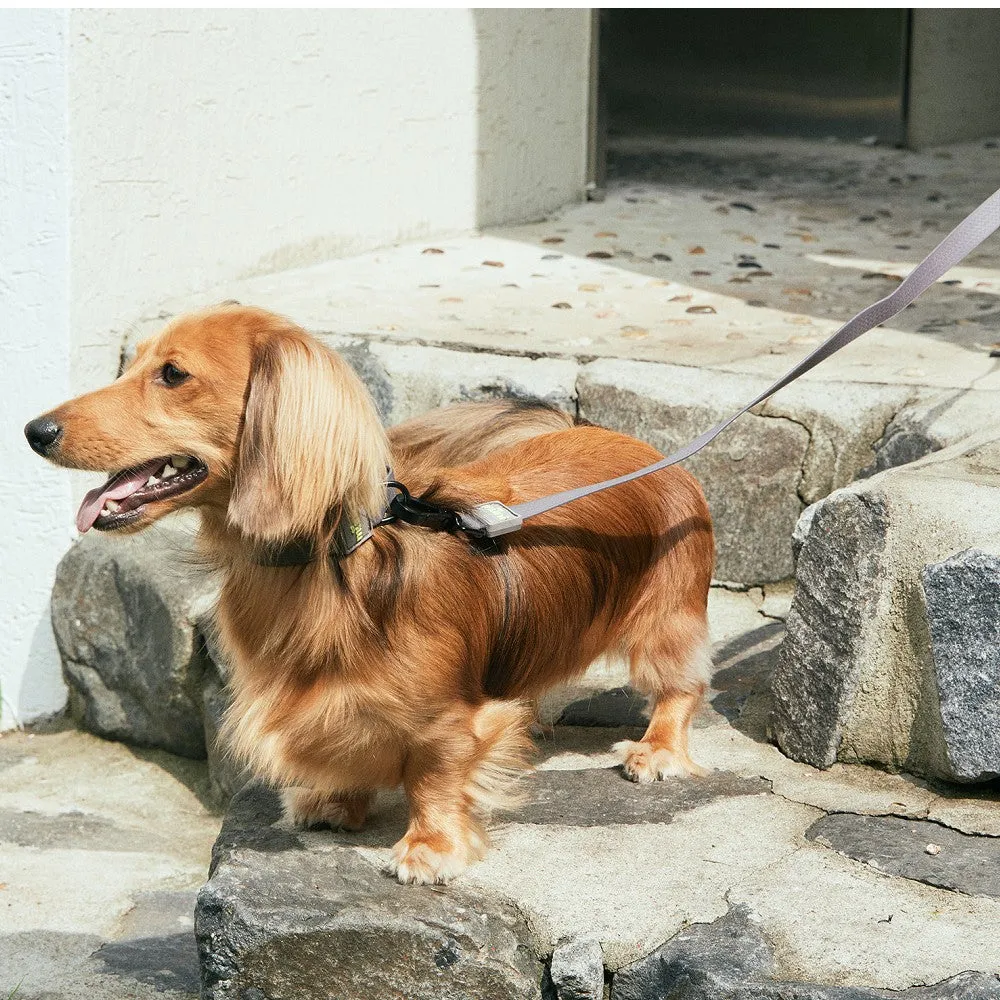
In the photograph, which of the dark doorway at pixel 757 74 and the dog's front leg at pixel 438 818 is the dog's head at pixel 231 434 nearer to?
the dog's front leg at pixel 438 818

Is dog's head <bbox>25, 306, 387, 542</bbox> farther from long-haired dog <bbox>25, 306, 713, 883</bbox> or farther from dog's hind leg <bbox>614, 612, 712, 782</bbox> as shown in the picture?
dog's hind leg <bbox>614, 612, 712, 782</bbox>

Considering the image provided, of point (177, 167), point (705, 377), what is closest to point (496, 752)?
point (705, 377)

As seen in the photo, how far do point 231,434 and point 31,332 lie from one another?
108 inches

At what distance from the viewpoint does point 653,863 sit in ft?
9.91

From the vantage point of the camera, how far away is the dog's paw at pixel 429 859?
2.93 m

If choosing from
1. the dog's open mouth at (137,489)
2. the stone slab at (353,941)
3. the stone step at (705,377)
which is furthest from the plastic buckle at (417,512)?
the stone step at (705,377)

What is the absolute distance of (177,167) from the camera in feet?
18.3

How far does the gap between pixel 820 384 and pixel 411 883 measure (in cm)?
242

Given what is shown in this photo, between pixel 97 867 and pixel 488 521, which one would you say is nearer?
pixel 488 521

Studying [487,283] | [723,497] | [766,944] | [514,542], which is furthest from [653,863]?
[487,283]

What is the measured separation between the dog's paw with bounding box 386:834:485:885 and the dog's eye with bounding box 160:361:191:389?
110cm

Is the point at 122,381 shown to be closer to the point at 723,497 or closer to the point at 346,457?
the point at 346,457

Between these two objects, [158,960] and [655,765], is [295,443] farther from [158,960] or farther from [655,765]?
[158,960]

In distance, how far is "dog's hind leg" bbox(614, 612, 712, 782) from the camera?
135 inches
